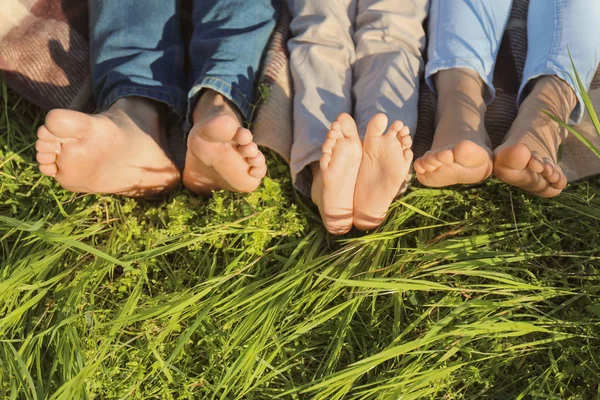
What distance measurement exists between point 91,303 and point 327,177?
68cm

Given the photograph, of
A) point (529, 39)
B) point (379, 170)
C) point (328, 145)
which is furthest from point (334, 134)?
point (529, 39)

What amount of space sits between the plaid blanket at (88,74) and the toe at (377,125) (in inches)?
12.9

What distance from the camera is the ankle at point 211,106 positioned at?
1483mm

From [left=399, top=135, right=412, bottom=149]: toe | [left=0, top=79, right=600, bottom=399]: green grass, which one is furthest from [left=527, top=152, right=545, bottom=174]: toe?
[left=399, top=135, right=412, bottom=149]: toe

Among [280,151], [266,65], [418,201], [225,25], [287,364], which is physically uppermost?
[225,25]

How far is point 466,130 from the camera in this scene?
142cm

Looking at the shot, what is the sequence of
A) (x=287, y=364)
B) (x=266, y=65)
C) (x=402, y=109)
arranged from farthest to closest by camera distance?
(x=266, y=65)
(x=402, y=109)
(x=287, y=364)

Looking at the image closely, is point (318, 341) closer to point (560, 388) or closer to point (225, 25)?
point (560, 388)

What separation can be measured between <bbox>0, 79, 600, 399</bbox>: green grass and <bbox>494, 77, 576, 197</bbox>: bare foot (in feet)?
0.45

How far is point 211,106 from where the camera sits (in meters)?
1.49

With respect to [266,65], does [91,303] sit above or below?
below

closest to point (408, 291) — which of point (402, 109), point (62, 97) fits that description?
point (402, 109)

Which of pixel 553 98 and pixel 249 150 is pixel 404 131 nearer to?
pixel 249 150

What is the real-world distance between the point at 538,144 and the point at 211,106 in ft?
2.83
